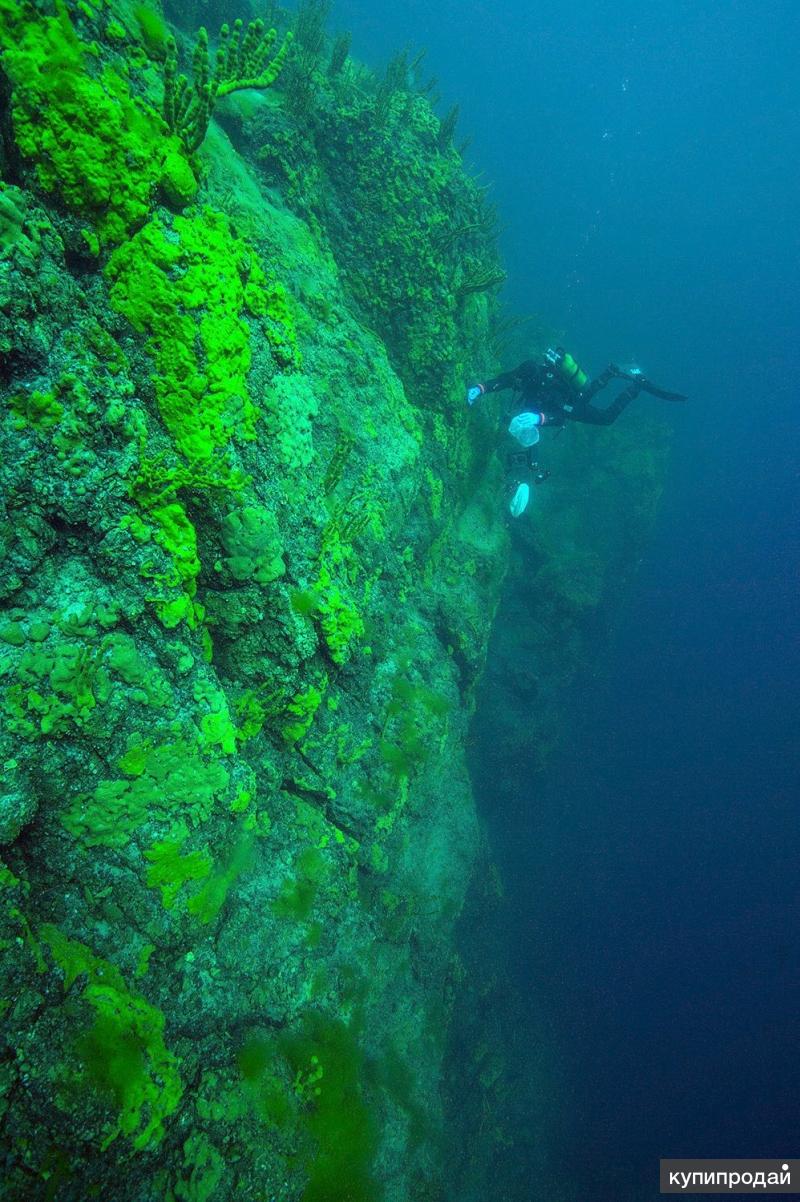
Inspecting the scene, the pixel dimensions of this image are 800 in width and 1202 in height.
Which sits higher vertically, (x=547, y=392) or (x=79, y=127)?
(x=547, y=392)

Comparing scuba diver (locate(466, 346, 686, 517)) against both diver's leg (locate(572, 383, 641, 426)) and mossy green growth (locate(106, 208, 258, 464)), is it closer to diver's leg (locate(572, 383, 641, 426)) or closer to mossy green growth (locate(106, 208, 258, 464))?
diver's leg (locate(572, 383, 641, 426))

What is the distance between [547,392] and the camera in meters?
7.65

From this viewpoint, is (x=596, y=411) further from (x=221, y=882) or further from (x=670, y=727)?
(x=670, y=727)

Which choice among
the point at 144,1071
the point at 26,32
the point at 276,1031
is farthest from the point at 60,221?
the point at 276,1031

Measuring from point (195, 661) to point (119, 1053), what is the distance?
1.67m

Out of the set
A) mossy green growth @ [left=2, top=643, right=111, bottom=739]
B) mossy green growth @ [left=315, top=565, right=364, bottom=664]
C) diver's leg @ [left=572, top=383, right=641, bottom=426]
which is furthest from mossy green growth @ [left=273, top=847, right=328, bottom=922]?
diver's leg @ [left=572, top=383, right=641, bottom=426]

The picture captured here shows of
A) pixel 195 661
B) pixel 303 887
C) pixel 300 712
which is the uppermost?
pixel 195 661

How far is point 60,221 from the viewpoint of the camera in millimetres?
→ 2014

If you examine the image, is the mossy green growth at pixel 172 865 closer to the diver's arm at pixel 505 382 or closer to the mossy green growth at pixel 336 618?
the mossy green growth at pixel 336 618

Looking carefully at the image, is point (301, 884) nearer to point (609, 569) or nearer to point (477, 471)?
point (477, 471)

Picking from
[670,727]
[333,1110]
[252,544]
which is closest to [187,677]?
[252,544]

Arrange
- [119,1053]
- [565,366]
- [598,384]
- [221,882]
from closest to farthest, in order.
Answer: [119,1053], [221,882], [565,366], [598,384]

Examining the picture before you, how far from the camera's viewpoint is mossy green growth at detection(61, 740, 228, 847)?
7.18 feet

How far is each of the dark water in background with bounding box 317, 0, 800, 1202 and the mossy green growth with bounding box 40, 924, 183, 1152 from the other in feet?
29.6
